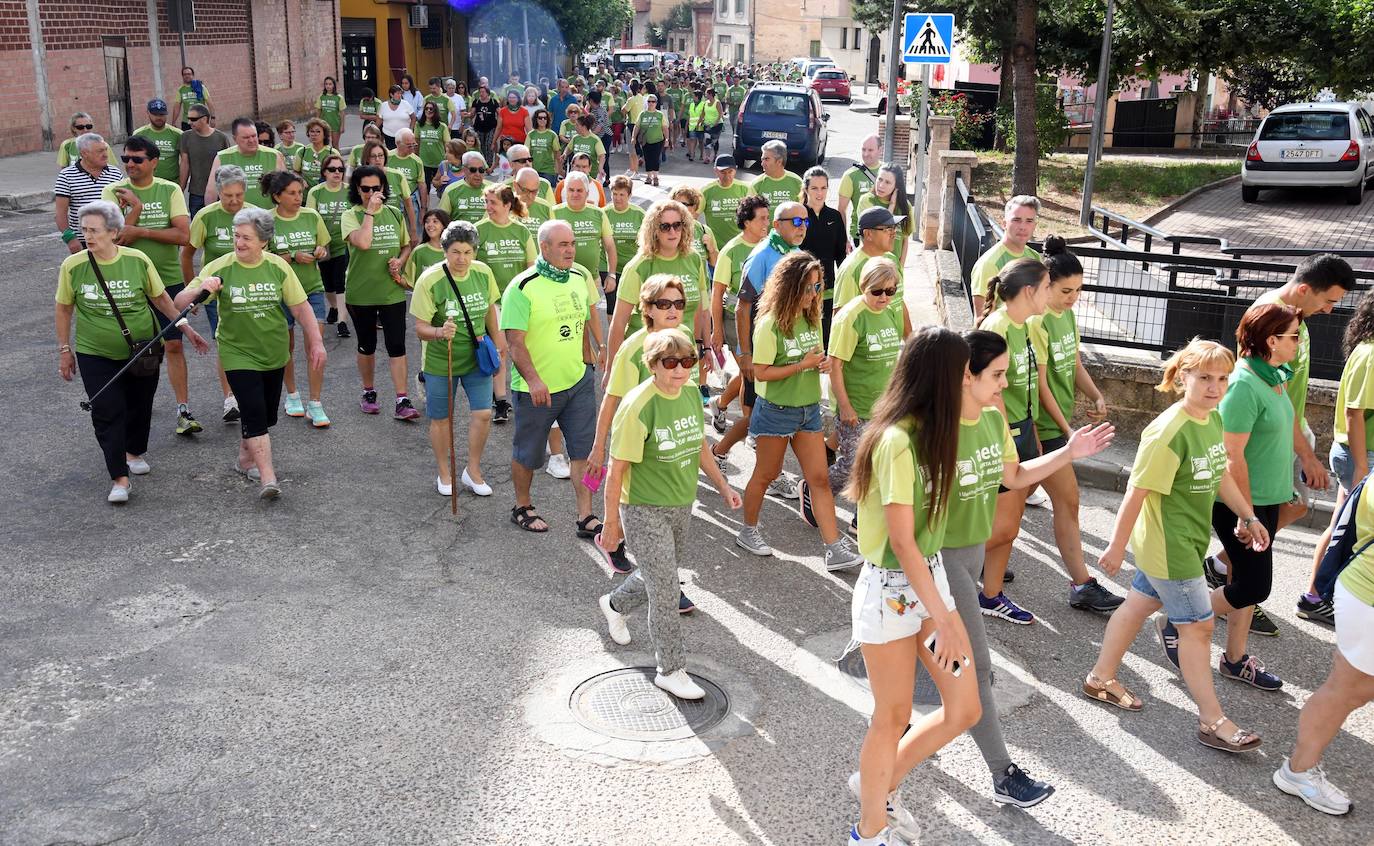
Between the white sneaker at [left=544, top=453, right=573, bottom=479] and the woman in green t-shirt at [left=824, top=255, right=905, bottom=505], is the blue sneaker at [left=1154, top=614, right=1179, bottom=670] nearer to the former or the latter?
the woman in green t-shirt at [left=824, top=255, right=905, bottom=505]

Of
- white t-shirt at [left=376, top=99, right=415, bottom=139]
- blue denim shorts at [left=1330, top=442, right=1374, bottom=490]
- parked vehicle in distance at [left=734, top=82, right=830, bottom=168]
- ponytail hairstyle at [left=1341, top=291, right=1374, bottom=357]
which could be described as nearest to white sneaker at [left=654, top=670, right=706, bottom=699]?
blue denim shorts at [left=1330, top=442, right=1374, bottom=490]

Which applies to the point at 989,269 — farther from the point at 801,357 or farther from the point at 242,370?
the point at 242,370

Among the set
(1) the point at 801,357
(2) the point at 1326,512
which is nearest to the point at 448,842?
(1) the point at 801,357

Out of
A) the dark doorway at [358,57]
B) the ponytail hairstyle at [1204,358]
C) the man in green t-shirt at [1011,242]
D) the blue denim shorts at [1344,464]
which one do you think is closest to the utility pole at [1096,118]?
the man in green t-shirt at [1011,242]

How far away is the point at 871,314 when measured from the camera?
693cm

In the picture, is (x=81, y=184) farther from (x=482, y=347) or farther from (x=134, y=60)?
(x=134, y=60)

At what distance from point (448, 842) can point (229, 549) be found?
3202 millimetres

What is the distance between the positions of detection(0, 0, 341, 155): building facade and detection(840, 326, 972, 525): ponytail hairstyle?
23.1 metres

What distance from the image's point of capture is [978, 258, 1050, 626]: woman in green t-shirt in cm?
623

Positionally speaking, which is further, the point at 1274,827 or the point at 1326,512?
the point at 1326,512

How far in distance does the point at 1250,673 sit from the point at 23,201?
18285 mm

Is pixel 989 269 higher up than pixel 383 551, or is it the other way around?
pixel 989 269

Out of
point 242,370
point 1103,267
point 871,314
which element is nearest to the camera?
point 871,314

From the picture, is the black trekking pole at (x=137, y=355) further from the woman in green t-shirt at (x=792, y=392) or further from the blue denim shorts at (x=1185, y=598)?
the blue denim shorts at (x=1185, y=598)
